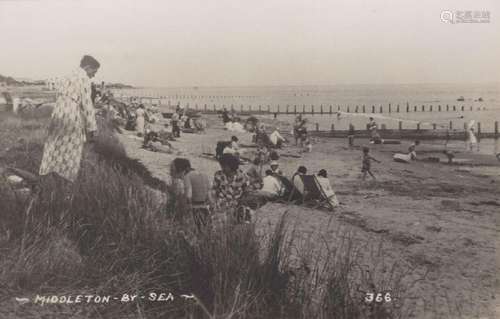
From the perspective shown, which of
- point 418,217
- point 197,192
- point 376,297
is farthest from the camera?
point 418,217

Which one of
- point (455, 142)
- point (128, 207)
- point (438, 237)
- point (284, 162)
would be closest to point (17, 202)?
point (128, 207)

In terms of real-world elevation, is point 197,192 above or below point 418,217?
above

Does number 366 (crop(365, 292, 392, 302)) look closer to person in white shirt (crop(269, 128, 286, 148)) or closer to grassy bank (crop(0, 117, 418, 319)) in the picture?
grassy bank (crop(0, 117, 418, 319))

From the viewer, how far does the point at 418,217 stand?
8516 mm

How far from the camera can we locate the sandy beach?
5.17m

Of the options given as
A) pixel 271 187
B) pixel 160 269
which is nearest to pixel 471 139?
pixel 271 187

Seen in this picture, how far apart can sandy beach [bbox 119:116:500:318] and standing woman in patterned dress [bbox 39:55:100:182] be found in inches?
76.4

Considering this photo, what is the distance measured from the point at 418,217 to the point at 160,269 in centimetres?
585

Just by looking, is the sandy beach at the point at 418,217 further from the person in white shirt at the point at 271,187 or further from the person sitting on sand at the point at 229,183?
the person sitting on sand at the point at 229,183

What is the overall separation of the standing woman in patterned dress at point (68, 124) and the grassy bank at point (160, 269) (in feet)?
3.31

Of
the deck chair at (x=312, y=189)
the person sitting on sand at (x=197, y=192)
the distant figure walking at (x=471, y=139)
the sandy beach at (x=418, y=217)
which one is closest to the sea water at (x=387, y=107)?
the distant figure walking at (x=471, y=139)

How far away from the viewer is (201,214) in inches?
187

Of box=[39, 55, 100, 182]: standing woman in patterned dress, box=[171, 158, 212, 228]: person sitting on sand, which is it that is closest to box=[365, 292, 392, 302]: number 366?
box=[171, 158, 212, 228]: person sitting on sand

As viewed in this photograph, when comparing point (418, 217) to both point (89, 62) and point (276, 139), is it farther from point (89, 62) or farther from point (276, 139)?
point (276, 139)
